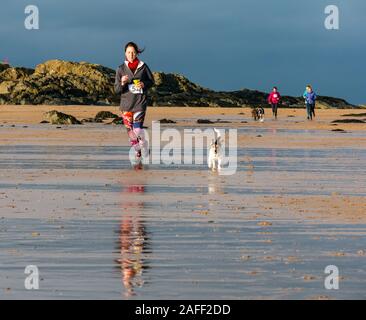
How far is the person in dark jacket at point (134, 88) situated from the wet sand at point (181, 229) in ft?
2.15

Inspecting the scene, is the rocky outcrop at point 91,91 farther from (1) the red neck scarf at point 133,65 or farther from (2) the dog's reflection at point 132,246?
(2) the dog's reflection at point 132,246

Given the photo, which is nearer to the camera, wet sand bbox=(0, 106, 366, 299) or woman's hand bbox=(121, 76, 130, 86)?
wet sand bbox=(0, 106, 366, 299)

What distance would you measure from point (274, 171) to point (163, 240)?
978 cm

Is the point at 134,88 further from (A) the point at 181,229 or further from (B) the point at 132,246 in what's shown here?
(B) the point at 132,246

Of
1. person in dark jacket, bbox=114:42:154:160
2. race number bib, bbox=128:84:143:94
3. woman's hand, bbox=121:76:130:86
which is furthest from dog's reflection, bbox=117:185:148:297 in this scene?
race number bib, bbox=128:84:143:94

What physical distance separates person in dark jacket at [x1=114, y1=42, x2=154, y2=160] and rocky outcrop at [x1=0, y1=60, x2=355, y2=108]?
75447 millimetres

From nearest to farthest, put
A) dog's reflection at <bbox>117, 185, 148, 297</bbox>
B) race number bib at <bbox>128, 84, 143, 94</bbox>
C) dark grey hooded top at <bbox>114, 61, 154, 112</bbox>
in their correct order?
dog's reflection at <bbox>117, 185, 148, 297</bbox>, dark grey hooded top at <bbox>114, 61, 154, 112</bbox>, race number bib at <bbox>128, 84, 143, 94</bbox>

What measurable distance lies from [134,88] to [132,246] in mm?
12000

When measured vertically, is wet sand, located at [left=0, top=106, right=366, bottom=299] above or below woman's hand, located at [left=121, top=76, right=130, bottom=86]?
below

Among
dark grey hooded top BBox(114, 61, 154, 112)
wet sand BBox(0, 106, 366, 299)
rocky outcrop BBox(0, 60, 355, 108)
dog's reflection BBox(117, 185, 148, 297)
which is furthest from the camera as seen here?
rocky outcrop BBox(0, 60, 355, 108)

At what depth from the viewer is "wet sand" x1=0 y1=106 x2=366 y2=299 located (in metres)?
9.04

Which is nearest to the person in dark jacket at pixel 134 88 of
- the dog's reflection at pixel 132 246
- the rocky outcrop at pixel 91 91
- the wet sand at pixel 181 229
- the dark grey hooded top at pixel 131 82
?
the dark grey hooded top at pixel 131 82

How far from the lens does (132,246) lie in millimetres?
11148

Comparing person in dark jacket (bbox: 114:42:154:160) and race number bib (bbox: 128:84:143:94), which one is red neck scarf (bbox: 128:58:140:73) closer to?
person in dark jacket (bbox: 114:42:154:160)
